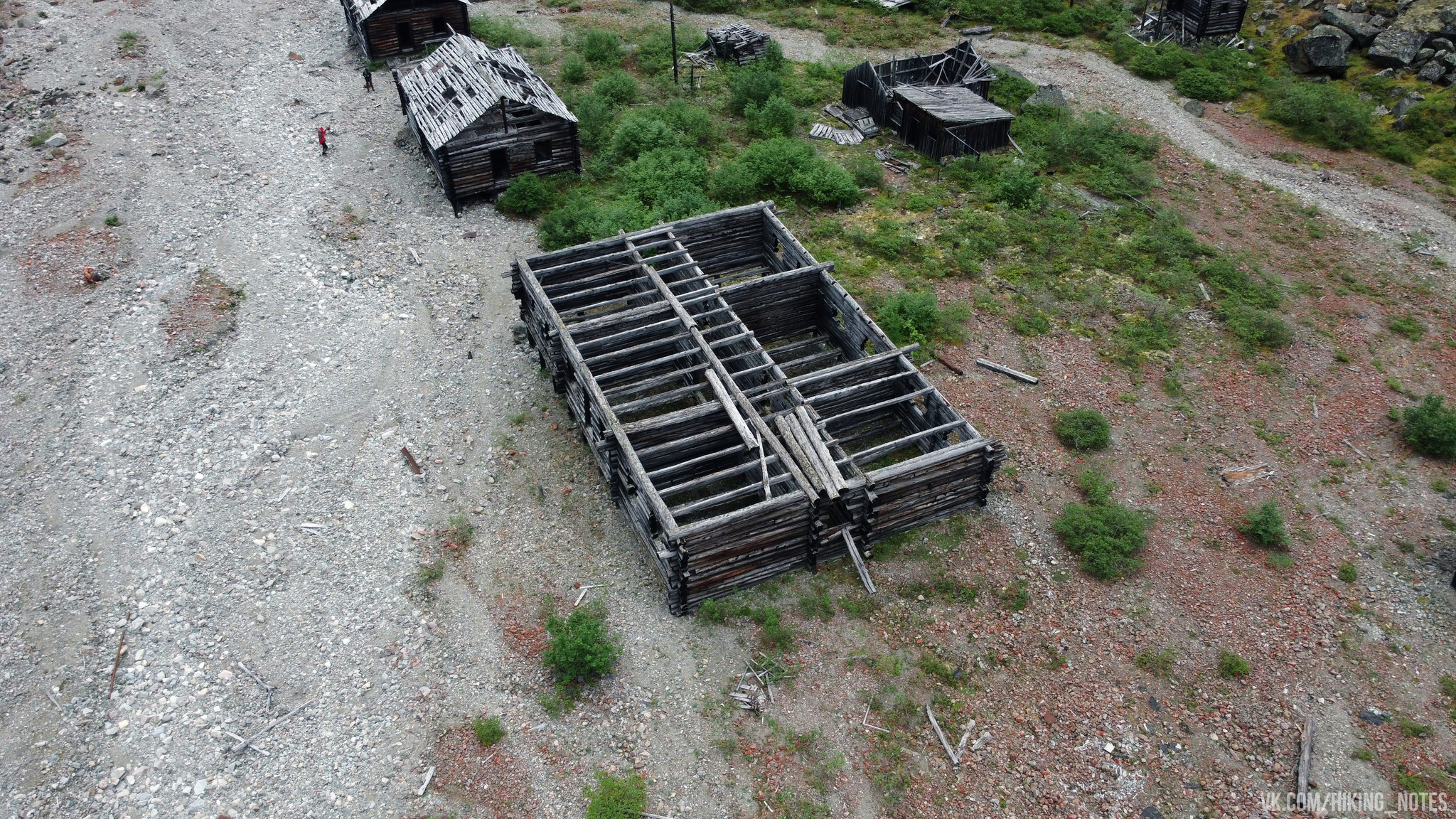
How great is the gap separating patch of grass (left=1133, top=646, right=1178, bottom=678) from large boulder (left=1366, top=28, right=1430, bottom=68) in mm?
29104

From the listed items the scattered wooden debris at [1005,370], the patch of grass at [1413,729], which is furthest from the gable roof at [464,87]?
the patch of grass at [1413,729]

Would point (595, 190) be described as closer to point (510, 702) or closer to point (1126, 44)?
point (510, 702)

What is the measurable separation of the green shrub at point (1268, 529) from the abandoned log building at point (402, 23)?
3198 centimetres

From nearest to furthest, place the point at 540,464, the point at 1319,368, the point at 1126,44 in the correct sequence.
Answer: the point at 540,464 < the point at 1319,368 < the point at 1126,44

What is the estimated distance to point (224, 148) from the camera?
28.9 meters

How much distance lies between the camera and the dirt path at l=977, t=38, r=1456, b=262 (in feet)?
83.8

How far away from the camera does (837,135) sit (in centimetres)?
3025

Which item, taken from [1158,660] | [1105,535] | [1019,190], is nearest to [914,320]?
[1105,535]

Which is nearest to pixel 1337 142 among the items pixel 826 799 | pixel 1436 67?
pixel 1436 67

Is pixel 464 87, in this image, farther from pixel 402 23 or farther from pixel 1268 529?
pixel 1268 529

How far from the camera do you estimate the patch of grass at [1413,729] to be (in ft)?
44.0

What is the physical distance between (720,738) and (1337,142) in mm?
29915

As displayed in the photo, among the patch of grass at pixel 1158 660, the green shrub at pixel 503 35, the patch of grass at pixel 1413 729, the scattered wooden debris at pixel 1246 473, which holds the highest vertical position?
the green shrub at pixel 503 35

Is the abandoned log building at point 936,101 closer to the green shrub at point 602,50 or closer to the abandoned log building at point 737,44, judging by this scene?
the abandoned log building at point 737,44
